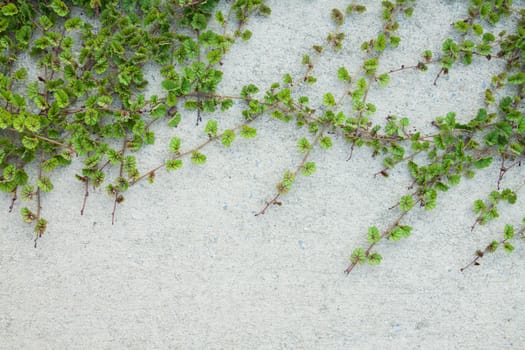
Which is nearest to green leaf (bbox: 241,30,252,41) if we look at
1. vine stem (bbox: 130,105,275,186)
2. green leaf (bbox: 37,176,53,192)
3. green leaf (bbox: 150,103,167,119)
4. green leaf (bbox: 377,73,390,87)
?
vine stem (bbox: 130,105,275,186)

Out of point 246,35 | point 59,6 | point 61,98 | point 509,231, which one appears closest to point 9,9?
point 59,6

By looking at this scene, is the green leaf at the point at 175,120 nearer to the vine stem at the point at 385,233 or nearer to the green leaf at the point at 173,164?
the green leaf at the point at 173,164

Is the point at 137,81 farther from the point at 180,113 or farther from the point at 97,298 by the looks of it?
the point at 97,298

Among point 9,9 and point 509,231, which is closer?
point 9,9

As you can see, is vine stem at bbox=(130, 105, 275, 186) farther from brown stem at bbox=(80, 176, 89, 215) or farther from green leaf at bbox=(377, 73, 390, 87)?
green leaf at bbox=(377, 73, 390, 87)

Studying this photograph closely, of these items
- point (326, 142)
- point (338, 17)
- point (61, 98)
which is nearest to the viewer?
point (61, 98)

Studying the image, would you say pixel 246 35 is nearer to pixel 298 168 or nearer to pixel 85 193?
pixel 298 168

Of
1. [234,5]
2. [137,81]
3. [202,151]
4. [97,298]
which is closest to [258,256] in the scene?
[202,151]

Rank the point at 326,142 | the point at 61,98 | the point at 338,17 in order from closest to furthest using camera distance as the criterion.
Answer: the point at 61,98 → the point at 326,142 → the point at 338,17
